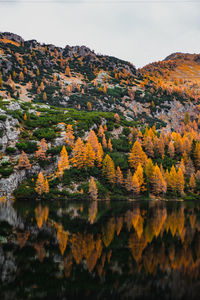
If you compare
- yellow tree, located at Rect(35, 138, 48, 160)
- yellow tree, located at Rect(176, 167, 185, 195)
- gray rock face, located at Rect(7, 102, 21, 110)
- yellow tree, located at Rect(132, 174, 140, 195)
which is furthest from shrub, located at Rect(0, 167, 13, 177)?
yellow tree, located at Rect(176, 167, 185, 195)

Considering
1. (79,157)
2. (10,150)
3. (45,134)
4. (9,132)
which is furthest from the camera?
(45,134)

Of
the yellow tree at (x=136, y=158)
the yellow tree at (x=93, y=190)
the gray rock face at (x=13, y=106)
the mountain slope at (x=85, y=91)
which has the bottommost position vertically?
the yellow tree at (x=93, y=190)

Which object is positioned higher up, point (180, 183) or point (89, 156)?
point (89, 156)

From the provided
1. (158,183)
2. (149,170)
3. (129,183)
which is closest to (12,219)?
(129,183)

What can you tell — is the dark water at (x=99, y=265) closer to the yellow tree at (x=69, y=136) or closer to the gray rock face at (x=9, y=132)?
the gray rock face at (x=9, y=132)

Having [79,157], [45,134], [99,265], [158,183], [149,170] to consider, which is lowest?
[99,265]

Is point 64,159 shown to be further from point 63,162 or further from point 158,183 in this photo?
point 158,183

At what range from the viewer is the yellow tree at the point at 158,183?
65688mm

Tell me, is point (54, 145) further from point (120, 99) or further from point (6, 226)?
point (120, 99)

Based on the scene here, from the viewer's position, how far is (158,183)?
65812mm

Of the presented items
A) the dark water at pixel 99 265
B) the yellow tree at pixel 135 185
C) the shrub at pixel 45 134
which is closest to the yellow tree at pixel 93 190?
the yellow tree at pixel 135 185

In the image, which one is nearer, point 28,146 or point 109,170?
point 109,170

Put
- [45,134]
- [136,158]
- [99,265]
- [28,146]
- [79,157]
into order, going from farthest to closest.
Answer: [45,134]
[136,158]
[28,146]
[79,157]
[99,265]

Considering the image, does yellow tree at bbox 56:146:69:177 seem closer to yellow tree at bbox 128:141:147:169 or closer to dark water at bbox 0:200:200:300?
yellow tree at bbox 128:141:147:169
